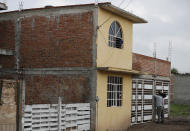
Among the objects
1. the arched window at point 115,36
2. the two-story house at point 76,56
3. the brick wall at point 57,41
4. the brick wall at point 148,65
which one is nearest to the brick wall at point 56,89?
the two-story house at point 76,56

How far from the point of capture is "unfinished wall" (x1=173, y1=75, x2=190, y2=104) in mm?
33906

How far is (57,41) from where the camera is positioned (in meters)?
16.6

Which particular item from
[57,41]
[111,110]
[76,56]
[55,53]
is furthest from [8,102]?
[111,110]

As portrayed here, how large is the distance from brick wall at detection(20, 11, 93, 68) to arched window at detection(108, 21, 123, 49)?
5.31 ft

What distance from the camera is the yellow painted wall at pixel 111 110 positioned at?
15758 mm

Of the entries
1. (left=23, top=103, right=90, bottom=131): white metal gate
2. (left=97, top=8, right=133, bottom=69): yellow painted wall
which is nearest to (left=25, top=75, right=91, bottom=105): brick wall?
(left=23, top=103, right=90, bottom=131): white metal gate

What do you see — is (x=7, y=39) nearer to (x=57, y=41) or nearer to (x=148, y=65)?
(x=57, y=41)

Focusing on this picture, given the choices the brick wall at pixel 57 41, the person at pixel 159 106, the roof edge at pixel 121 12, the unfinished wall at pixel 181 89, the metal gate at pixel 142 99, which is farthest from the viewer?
the unfinished wall at pixel 181 89

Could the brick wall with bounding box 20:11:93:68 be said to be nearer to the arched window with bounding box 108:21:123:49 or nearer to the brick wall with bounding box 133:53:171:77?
the arched window with bounding box 108:21:123:49

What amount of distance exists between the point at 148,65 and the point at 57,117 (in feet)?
31.4

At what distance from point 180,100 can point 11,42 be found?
21.2 meters

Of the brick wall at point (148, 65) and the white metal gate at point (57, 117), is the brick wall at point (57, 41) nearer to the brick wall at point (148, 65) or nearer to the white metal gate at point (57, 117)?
the white metal gate at point (57, 117)

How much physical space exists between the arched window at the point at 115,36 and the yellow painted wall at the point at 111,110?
66.1 inches

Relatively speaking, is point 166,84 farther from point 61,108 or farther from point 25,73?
point 61,108
